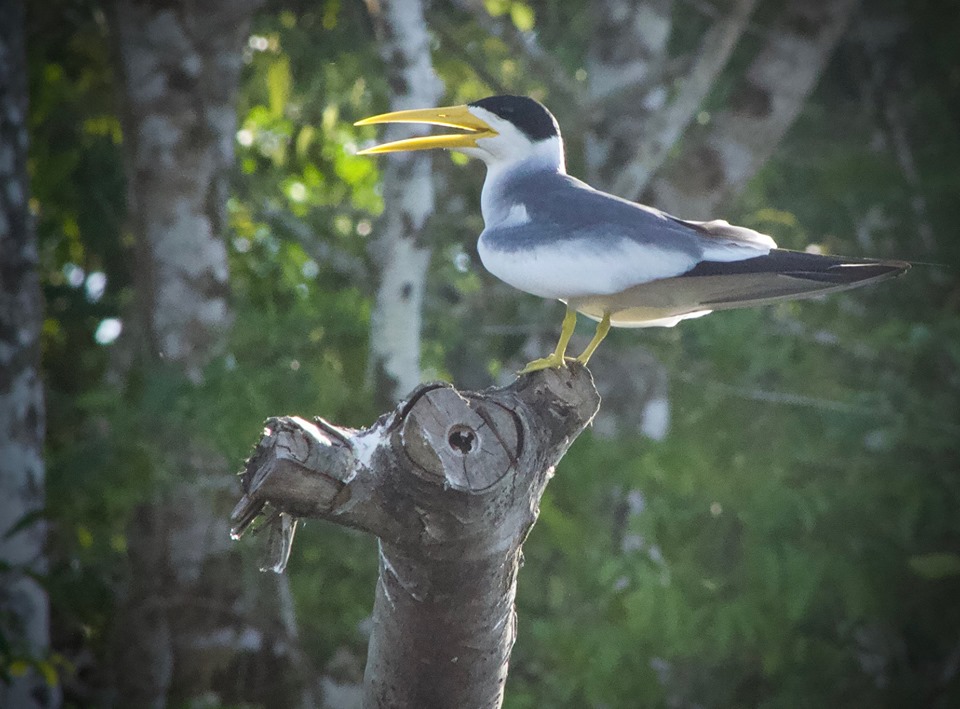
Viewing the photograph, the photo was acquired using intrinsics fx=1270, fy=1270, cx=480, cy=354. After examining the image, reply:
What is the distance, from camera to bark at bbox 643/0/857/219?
9.77m

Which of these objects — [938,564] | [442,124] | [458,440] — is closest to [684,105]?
[938,564]

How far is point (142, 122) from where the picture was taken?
30.1 ft

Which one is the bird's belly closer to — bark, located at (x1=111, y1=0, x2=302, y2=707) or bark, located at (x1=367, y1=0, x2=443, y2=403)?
bark, located at (x1=367, y1=0, x2=443, y2=403)

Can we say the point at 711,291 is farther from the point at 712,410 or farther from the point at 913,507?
the point at 712,410

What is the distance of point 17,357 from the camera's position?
321 inches

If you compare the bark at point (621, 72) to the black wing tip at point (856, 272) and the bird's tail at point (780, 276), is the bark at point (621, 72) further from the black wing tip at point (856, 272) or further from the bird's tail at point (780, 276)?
the black wing tip at point (856, 272)

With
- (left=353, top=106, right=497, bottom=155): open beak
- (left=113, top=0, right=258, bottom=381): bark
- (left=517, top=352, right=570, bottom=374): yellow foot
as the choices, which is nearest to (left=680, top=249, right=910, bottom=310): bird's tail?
(left=517, top=352, right=570, bottom=374): yellow foot

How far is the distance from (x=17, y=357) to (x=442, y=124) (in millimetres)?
3994

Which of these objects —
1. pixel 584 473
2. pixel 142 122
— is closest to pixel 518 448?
pixel 584 473

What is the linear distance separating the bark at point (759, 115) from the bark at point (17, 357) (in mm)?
4629

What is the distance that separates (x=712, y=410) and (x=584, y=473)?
2751 mm

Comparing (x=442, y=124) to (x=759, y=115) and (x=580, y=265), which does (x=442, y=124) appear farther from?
(x=759, y=115)

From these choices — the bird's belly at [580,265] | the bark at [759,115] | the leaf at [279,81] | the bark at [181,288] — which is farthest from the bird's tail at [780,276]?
the leaf at [279,81]

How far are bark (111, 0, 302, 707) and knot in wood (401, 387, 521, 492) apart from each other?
18.3 feet
